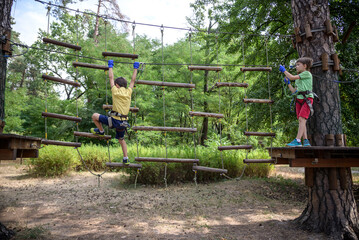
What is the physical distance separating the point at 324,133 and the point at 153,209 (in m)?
3.89

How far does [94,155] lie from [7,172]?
3554 mm

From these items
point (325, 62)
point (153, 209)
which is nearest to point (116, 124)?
point (153, 209)

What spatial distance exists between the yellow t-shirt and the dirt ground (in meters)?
2.15

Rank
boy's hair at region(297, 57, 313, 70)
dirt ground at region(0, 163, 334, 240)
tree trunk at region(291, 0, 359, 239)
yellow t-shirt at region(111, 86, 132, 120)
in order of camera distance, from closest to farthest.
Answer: tree trunk at region(291, 0, 359, 239) → boy's hair at region(297, 57, 313, 70) → dirt ground at region(0, 163, 334, 240) → yellow t-shirt at region(111, 86, 132, 120)

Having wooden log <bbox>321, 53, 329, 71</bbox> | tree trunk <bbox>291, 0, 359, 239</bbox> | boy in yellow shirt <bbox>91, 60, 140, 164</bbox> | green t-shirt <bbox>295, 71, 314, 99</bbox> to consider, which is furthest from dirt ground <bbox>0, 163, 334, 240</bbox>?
wooden log <bbox>321, 53, 329, 71</bbox>

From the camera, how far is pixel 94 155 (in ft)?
34.2

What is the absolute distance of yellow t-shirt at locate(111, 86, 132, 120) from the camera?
4695mm

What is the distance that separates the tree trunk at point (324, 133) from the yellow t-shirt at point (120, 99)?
11.0ft

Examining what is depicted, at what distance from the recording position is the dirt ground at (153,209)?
14.4 ft

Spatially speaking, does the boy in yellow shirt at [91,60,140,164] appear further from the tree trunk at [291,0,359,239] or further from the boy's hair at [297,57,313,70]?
the tree trunk at [291,0,359,239]

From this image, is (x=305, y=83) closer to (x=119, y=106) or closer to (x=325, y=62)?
(x=325, y=62)

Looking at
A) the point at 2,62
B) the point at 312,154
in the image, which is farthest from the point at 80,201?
the point at 312,154

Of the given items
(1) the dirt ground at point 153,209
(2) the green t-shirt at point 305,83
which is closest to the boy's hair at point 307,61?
(2) the green t-shirt at point 305,83

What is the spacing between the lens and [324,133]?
13.8 ft
